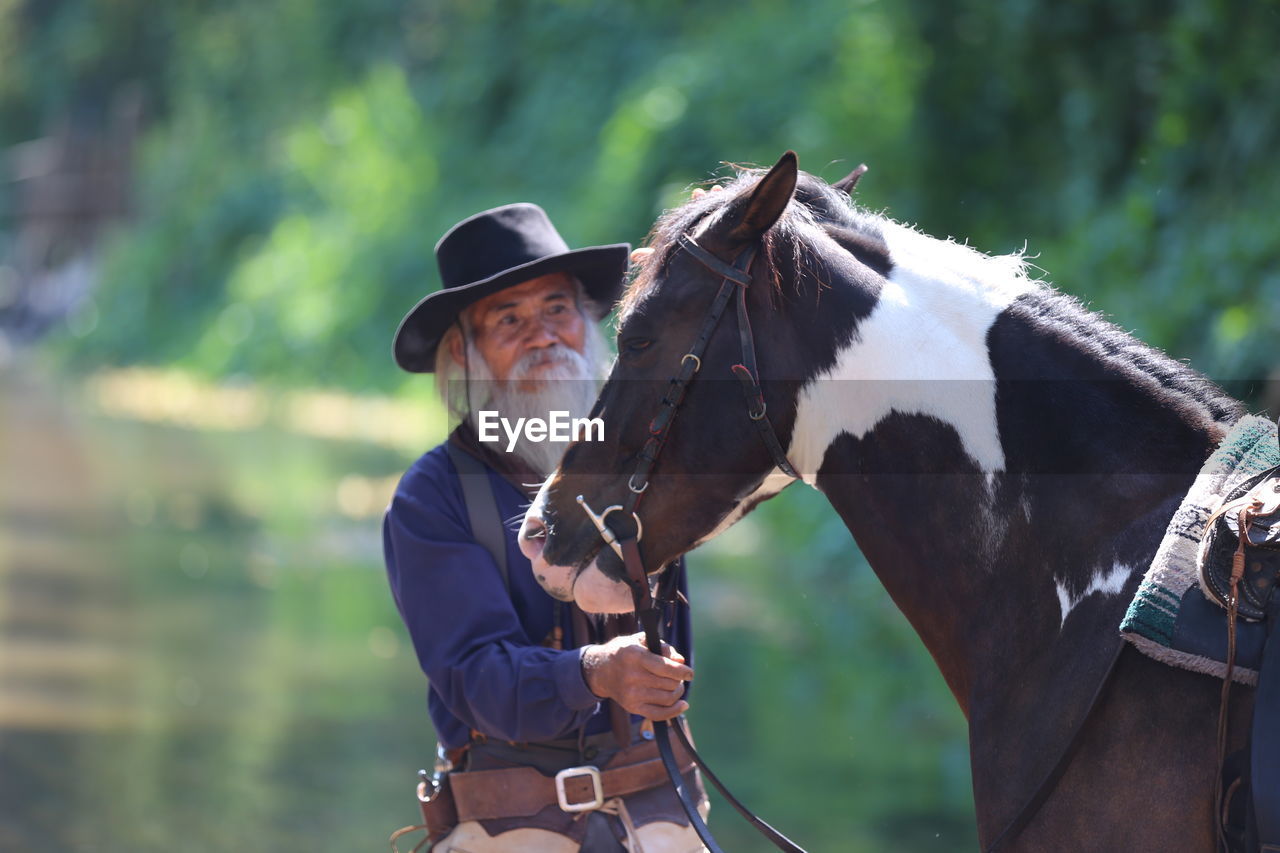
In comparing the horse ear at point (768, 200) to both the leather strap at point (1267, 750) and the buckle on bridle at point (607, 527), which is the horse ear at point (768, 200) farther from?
the leather strap at point (1267, 750)

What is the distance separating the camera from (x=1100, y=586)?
7.95ft

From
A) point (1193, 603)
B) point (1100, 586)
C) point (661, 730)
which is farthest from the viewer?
point (661, 730)

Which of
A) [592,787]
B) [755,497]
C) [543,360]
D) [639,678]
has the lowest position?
[592,787]

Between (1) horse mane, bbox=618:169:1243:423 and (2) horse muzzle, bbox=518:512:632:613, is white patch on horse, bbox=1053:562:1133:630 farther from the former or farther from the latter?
(2) horse muzzle, bbox=518:512:632:613

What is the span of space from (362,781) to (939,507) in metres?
4.89

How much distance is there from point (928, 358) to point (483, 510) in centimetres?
108

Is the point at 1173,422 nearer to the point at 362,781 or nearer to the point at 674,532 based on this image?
the point at 674,532

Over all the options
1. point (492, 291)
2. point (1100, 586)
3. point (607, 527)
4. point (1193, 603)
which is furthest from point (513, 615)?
point (1193, 603)

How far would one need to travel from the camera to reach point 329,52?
33406 millimetres

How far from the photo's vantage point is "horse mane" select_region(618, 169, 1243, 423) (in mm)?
2488

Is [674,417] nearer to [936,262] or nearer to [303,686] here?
[936,262]

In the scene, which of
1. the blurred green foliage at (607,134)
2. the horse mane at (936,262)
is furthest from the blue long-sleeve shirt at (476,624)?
the blurred green foliage at (607,134)

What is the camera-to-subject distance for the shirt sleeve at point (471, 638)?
9.53 feet

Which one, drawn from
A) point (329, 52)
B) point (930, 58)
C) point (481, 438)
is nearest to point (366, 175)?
point (329, 52)
